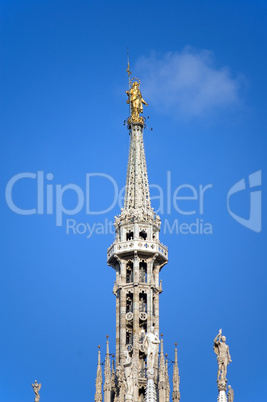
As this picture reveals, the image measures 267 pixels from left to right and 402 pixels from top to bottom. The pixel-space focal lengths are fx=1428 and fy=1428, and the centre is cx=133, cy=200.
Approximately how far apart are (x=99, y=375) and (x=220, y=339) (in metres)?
23.2

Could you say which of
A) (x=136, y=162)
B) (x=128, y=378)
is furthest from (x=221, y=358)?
(x=136, y=162)

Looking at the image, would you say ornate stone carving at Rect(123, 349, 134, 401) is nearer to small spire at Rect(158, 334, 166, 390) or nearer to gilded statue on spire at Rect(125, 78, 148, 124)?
small spire at Rect(158, 334, 166, 390)

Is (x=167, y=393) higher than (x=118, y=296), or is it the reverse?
(x=118, y=296)

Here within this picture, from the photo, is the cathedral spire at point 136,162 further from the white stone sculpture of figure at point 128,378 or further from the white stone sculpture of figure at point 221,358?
the white stone sculpture of figure at point 221,358

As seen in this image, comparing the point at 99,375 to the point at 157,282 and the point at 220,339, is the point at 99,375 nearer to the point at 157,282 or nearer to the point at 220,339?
the point at 157,282

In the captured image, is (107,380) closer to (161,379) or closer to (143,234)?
(161,379)

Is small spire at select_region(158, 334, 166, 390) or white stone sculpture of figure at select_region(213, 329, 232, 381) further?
small spire at select_region(158, 334, 166, 390)

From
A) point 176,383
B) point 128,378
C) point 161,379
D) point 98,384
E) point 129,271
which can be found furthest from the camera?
point 129,271

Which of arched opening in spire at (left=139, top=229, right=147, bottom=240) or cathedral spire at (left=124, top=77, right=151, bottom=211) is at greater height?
cathedral spire at (left=124, top=77, right=151, bottom=211)

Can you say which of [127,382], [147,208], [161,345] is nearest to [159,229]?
[147,208]

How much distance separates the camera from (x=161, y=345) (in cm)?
10556

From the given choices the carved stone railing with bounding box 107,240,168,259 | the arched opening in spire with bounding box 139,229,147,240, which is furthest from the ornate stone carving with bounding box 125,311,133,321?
the arched opening in spire with bounding box 139,229,147,240

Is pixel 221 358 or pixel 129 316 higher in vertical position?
pixel 129 316

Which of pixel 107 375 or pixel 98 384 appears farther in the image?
pixel 98 384
